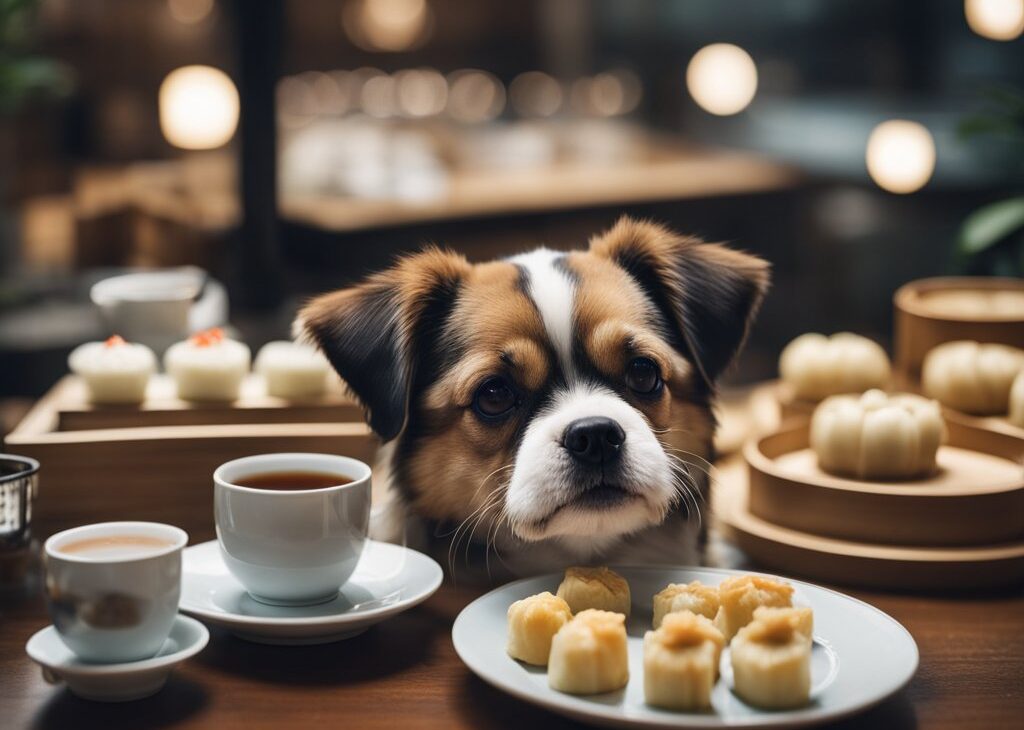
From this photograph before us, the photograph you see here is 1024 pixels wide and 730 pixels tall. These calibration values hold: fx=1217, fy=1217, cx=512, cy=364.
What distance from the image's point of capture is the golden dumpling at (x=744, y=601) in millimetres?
1271

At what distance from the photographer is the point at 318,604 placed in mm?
1370

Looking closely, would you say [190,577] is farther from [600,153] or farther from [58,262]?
[600,153]

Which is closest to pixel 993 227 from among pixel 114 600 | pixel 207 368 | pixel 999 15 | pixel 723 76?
pixel 999 15

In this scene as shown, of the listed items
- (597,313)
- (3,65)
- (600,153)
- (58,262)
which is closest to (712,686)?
(597,313)

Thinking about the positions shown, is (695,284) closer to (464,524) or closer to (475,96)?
(464,524)

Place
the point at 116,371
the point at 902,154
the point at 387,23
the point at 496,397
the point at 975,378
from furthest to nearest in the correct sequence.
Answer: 1. the point at 387,23
2. the point at 902,154
3. the point at 975,378
4. the point at 116,371
5. the point at 496,397

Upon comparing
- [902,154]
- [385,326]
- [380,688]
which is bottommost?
[380,688]

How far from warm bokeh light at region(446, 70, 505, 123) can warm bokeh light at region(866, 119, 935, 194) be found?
11.8ft

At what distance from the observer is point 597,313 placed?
5.05 ft

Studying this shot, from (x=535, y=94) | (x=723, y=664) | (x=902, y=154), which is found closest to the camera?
(x=723, y=664)

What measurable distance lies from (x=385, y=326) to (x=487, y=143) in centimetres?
482

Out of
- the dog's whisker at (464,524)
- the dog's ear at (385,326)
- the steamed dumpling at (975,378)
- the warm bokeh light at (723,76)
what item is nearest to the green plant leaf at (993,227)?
the steamed dumpling at (975,378)

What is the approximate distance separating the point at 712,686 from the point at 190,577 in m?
0.63

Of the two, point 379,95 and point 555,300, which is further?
point 379,95
